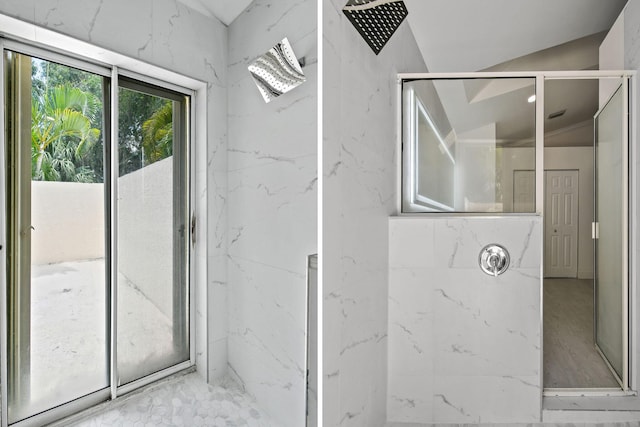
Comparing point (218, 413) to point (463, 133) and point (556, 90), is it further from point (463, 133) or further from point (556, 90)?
point (556, 90)

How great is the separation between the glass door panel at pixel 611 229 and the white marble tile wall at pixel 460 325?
0.55 meters

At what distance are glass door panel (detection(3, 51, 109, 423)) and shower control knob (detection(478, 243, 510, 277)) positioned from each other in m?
1.42

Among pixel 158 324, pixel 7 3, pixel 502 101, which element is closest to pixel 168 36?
pixel 7 3

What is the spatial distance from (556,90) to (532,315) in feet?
3.43

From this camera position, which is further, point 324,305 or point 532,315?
point 532,315

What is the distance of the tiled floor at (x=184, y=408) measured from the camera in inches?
11.7

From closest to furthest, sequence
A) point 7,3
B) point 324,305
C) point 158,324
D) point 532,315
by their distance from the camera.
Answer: point 7,3, point 158,324, point 324,305, point 532,315

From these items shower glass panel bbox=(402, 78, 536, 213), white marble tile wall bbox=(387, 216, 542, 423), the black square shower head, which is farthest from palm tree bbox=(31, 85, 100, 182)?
shower glass panel bbox=(402, 78, 536, 213)

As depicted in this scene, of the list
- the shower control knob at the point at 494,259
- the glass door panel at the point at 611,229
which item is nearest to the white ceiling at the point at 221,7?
the shower control knob at the point at 494,259

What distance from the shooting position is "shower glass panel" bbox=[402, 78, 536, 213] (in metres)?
1.44

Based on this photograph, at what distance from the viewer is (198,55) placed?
0.36 meters

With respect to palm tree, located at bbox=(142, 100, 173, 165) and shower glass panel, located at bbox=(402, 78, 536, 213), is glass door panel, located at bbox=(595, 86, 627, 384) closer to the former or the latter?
shower glass panel, located at bbox=(402, 78, 536, 213)

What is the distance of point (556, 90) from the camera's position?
156cm

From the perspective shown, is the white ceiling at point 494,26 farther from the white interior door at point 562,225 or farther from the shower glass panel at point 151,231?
the shower glass panel at point 151,231
